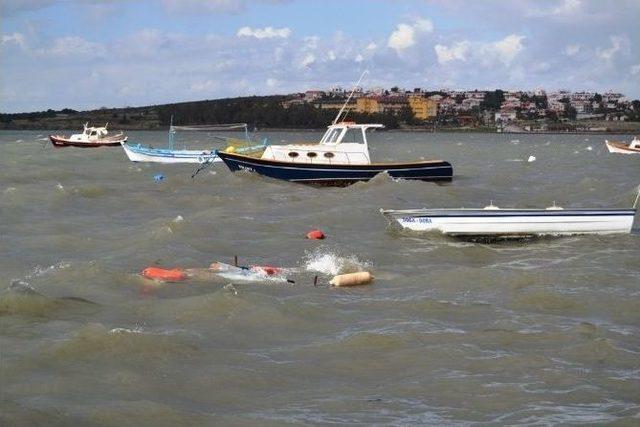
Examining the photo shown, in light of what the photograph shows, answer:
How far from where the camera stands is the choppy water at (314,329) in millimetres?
10805

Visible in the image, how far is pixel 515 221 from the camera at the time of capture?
895 inches

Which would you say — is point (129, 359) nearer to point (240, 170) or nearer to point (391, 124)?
point (240, 170)

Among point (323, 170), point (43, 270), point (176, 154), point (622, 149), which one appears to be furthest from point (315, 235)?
point (622, 149)

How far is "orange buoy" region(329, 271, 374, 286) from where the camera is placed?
17.4 meters

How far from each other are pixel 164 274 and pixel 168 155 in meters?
37.1

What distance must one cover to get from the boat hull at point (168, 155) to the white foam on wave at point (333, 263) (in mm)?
28150

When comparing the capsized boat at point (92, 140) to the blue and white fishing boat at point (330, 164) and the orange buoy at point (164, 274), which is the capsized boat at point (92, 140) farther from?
the orange buoy at point (164, 274)

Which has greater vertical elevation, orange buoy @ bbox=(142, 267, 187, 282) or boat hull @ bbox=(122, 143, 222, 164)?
boat hull @ bbox=(122, 143, 222, 164)

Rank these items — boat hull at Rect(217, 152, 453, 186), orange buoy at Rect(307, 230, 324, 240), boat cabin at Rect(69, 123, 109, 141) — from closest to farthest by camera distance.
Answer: orange buoy at Rect(307, 230, 324, 240), boat hull at Rect(217, 152, 453, 186), boat cabin at Rect(69, 123, 109, 141)

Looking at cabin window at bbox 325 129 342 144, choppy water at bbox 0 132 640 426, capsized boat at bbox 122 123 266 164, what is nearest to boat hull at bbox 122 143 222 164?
capsized boat at bbox 122 123 266 164

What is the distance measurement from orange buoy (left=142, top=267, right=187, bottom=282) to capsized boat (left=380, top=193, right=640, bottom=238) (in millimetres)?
6902

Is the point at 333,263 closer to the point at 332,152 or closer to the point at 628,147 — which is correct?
the point at 332,152

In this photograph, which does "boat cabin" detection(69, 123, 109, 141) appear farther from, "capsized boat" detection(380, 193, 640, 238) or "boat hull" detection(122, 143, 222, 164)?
"capsized boat" detection(380, 193, 640, 238)

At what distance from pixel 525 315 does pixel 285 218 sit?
43.1ft
